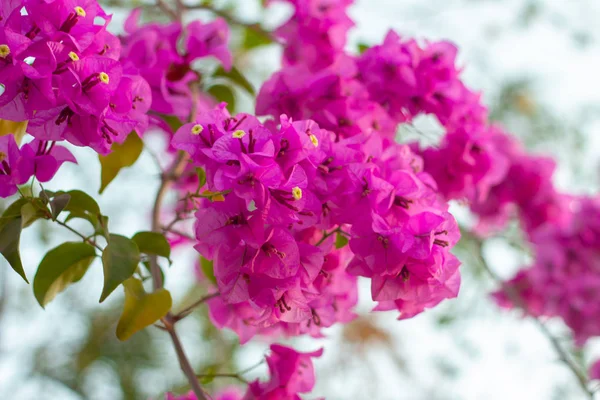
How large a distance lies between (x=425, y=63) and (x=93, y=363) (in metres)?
2.53

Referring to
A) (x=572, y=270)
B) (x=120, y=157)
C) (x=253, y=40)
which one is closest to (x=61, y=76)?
(x=120, y=157)

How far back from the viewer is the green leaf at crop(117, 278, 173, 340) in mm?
863

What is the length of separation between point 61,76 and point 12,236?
0.72ft

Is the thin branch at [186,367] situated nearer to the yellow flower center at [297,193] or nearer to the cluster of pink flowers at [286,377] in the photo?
the cluster of pink flowers at [286,377]

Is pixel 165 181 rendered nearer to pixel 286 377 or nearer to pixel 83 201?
pixel 83 201

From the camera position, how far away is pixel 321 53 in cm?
138

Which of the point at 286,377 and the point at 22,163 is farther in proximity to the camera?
the point at 286,377

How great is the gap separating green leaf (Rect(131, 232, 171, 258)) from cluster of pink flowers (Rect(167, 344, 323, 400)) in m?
0.27

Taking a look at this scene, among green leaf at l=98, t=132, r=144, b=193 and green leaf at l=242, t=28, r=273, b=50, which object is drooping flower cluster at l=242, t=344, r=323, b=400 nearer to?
green leaf at l=98, t=132, r=144, b=193

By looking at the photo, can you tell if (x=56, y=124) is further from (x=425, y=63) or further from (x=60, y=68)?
(x=425, y=63)

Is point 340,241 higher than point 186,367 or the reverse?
higher

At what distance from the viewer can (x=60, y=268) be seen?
0.95 meters

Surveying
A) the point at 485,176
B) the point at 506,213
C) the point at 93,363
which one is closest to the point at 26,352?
the point at 93,363

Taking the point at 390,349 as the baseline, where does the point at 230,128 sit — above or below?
above
